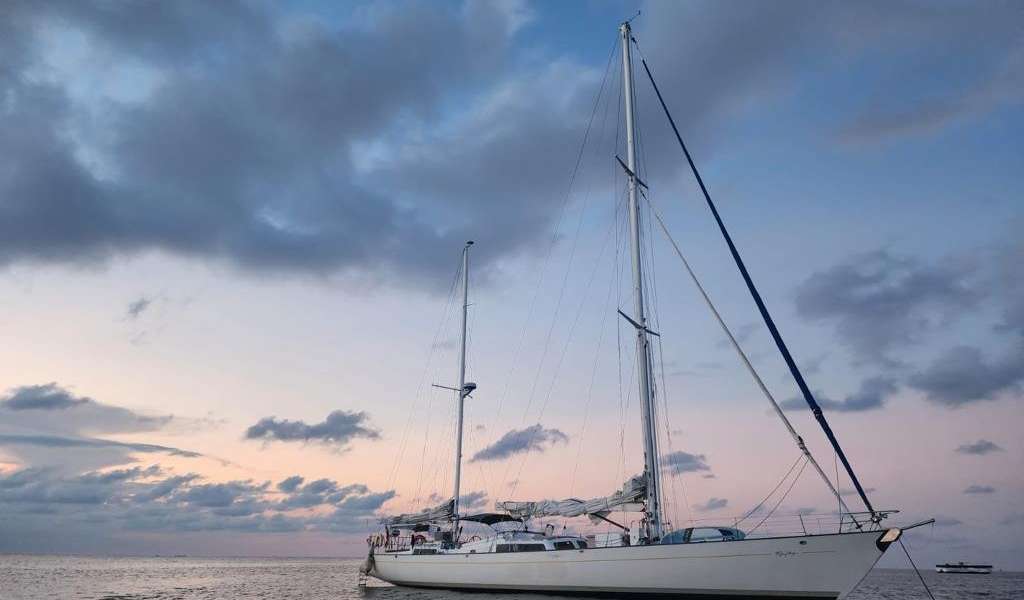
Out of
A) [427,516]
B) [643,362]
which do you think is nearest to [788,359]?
[643,362]

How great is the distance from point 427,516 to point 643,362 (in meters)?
25.0

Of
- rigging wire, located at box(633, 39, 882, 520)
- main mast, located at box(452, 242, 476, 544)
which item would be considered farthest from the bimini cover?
rigging wire, located at box(633, 39, 882, 520)

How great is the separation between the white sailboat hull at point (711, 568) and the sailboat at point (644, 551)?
0.13 ft

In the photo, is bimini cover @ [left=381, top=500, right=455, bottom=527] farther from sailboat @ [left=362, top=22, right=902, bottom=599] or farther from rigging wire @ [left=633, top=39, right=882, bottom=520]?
rigging wire @ [left=633, top=39, right=882, bottom=520]

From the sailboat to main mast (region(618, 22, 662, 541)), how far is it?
5 centimetres

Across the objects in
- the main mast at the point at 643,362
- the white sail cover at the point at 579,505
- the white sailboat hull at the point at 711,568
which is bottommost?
the white sailboat hull at the point at 711,568

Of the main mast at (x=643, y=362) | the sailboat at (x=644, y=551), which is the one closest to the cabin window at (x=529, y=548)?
the sailboat at (x=644, y=551)

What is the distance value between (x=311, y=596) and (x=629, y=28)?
47191 millimetres

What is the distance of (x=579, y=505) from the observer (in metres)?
35.8

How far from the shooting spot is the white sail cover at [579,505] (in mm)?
31422

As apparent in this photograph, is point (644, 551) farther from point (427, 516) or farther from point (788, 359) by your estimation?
point (427, 516)

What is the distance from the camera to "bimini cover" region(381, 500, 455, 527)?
47.3 m

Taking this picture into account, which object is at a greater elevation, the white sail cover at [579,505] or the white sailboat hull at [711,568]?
the white sail cover at [579,505]

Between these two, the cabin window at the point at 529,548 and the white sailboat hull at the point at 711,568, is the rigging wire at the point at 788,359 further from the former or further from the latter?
the cabin window at the point at 529,548
